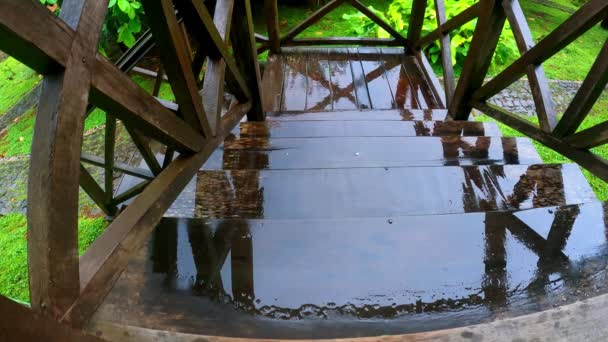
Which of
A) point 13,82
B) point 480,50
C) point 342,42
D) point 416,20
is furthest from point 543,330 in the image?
point 13,82

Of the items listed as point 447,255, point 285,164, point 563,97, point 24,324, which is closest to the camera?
point 24,324

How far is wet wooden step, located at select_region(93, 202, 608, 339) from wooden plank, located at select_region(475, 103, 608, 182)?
221 millimetres

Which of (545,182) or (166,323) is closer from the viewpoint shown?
(166,323)

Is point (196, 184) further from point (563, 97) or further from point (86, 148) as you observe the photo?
point (563, 97)

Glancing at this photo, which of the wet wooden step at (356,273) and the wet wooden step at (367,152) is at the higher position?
the wet wooden step at (367,152)

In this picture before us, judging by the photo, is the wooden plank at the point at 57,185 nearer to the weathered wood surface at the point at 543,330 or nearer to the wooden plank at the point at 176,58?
→ the weathered wood surface at the point at 543,330

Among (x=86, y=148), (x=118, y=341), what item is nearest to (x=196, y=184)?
(x=118, y=341)

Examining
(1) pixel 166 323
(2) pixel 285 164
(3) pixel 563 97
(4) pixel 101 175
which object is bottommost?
(1) pixel 166 323

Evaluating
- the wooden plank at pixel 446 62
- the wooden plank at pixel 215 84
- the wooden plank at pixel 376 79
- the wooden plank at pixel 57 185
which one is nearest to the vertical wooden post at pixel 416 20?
the wooden plank at pixel 446 62

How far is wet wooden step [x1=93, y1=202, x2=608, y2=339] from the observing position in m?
1.34

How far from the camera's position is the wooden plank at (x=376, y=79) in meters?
4.14

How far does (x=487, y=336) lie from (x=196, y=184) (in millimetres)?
1705

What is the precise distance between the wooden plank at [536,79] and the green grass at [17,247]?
321 centimetres

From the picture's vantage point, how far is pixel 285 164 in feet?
8.26
